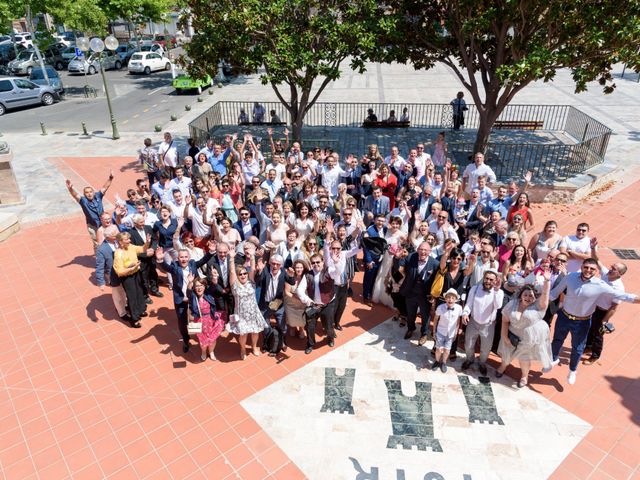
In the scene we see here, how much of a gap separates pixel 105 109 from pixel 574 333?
2518cm

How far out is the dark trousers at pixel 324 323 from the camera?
7.38m

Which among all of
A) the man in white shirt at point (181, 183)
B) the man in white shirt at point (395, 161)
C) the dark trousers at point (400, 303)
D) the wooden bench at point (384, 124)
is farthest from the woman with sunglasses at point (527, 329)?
the wooden bench at point (384, 124)

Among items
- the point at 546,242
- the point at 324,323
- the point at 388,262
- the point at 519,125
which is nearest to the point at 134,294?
the point at 324,323

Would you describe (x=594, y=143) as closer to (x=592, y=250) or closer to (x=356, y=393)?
(x=592, y=250)

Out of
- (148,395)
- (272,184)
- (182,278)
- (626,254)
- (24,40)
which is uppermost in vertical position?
(24,40)

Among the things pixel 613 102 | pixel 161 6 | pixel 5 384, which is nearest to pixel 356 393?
pixel 5 384

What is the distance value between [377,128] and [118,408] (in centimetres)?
1585

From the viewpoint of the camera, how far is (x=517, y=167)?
14875mm

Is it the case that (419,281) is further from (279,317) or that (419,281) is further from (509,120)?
(509,120)

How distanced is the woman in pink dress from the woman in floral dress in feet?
0.66

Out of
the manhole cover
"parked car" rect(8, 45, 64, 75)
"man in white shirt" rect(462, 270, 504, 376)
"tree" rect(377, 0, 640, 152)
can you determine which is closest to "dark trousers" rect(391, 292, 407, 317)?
"man in white shirt" rect(462, 270, 504, 376)

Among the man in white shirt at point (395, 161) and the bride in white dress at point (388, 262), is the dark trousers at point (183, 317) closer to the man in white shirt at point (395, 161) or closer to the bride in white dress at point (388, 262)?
the bride in white dress at point (388, 262)

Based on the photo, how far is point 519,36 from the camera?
486 inches

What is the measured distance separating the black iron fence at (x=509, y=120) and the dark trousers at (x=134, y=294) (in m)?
8.92
